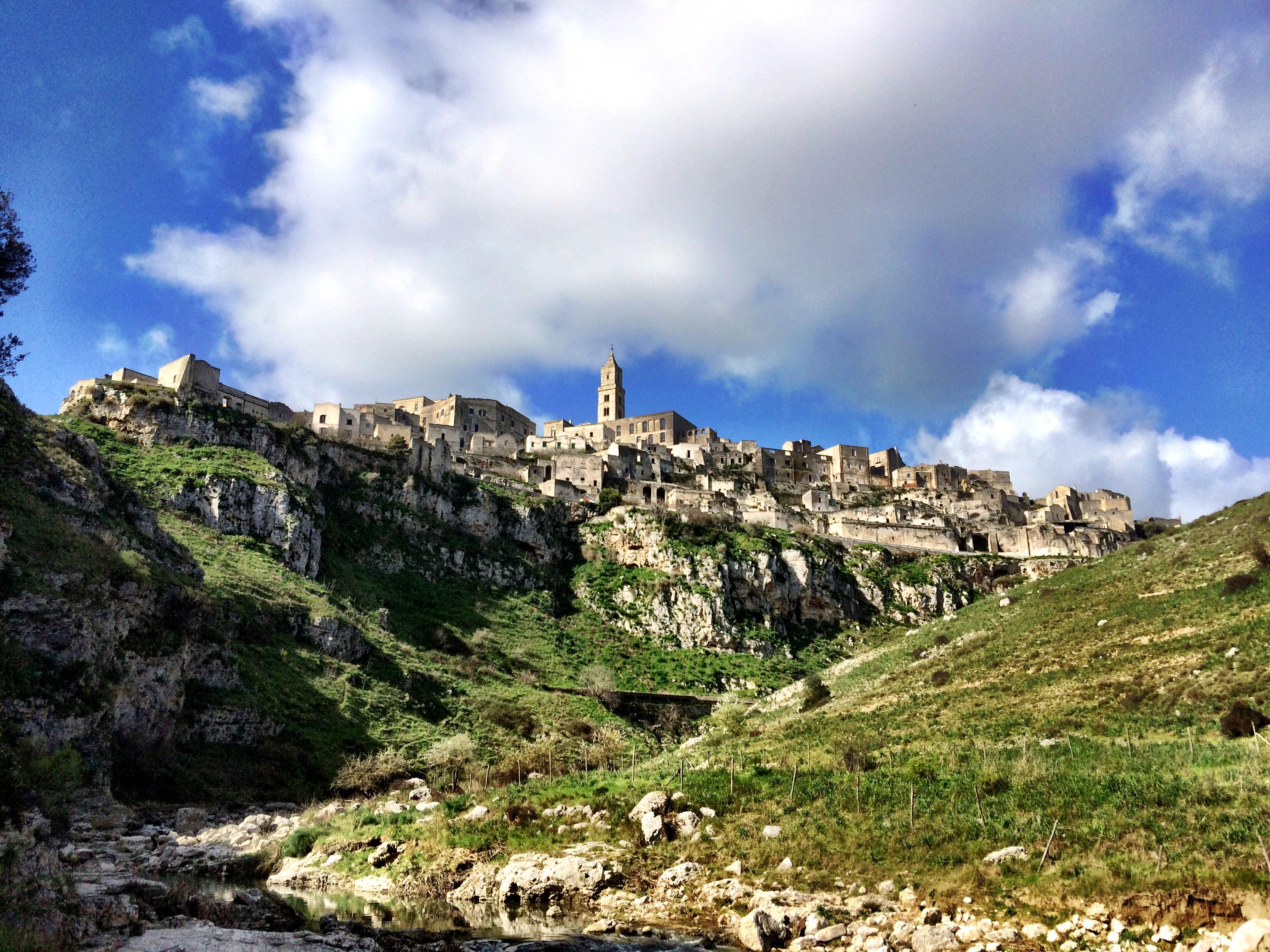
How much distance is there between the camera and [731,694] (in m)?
56.4

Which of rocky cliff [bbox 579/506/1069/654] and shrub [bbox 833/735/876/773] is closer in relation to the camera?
shrub [bbox 833/735/876/773]

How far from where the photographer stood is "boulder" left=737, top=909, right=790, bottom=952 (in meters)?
15.5

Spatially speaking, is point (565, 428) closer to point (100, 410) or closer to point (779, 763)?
point (100, 410)

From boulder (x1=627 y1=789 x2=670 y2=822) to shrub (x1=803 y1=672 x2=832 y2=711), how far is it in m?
19.3

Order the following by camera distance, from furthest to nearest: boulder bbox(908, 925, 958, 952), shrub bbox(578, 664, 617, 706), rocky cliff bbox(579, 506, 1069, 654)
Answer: rocky cliff bbox(579, 506, 1069, 654)
shrub bbox(578, 664, 617, 706)
boulder bbox(908, 925, 958, 952)

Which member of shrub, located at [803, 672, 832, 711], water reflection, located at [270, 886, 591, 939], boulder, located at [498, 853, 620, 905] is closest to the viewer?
water reflection, located at [270, 886, 591, 939]

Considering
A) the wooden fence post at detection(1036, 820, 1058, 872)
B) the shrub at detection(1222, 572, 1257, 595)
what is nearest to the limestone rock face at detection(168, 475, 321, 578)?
the wooden fence post at detection(1036, 820, 1058, 872)

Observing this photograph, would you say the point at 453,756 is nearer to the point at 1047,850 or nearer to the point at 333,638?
the point at 333,638

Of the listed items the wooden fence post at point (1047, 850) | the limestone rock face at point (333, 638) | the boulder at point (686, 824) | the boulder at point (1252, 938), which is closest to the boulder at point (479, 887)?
the boulder at point (686, 824)

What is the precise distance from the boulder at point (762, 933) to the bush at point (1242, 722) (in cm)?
1353

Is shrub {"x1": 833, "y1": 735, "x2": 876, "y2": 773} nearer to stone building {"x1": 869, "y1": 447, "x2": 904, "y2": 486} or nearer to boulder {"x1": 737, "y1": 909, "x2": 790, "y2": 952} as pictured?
boulder {"x1": 737, "y1": 909, "x2": 790, "y2": 952}

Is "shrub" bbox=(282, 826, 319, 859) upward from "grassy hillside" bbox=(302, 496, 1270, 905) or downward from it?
downward

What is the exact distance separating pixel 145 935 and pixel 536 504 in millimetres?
60883

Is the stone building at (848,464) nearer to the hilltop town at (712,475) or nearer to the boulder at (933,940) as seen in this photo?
the hilltop town at (712,475)
